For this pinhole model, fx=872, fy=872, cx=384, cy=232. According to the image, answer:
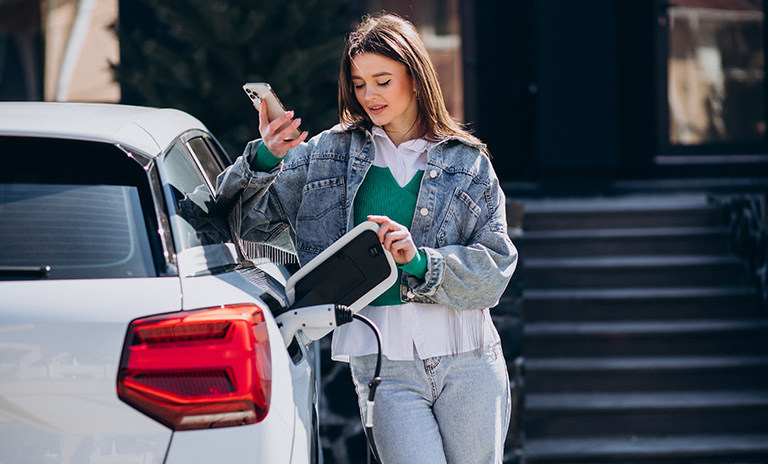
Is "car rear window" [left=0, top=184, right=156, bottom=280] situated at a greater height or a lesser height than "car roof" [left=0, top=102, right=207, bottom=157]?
lesser

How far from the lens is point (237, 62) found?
229 inches

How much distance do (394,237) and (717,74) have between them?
6.95m

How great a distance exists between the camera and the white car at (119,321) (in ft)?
5.71

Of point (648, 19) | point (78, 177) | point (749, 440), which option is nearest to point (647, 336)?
point (749, 440)

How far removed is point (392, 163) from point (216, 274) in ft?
2.48

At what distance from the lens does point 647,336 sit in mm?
5754

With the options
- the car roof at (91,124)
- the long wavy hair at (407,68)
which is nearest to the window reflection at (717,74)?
the long wavy hair at (407,68)

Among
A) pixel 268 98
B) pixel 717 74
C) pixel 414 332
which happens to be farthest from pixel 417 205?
pixel 717 74

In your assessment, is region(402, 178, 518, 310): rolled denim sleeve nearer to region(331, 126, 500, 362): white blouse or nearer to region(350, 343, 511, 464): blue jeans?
region(331, 126, 500, 362): white blouse

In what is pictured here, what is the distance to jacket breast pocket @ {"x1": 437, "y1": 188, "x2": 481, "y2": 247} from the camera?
249 cm

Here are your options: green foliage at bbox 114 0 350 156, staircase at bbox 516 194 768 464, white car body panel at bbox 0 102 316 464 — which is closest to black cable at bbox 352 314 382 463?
white car body panel at bbox 0 102 316 464

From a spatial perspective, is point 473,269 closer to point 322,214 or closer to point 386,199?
point 386,199

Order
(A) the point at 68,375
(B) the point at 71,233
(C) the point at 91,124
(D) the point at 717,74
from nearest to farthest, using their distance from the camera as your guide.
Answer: (A) the point at 68,375, (B) the point at 71,233, (C) the point at 91,124, (D) the point at 717,74

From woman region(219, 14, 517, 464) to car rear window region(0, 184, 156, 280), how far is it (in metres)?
0.54
